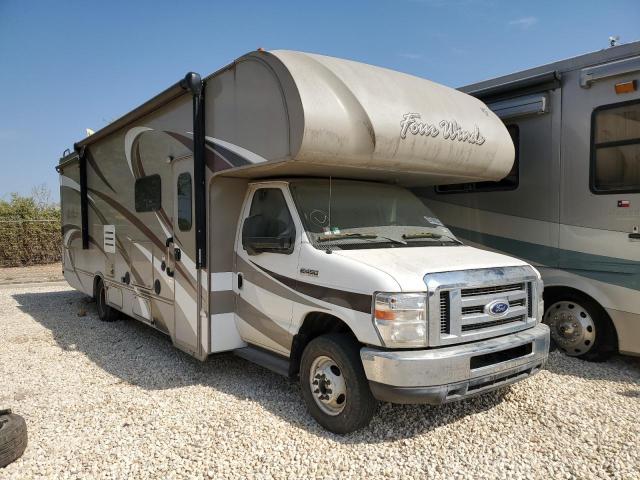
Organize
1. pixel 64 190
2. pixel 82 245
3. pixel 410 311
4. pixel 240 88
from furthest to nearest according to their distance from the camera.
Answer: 1. pixel 64 190
2. pixel 82 245
3. pixel 240 88
4. pixel 410 311

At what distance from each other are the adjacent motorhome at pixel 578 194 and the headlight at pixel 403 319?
2.90m

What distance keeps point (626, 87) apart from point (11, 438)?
6.50 metres

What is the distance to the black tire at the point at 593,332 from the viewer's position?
5566 millimetres

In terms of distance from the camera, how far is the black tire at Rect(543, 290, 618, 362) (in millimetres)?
5566

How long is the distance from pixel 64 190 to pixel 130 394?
21.8 feet

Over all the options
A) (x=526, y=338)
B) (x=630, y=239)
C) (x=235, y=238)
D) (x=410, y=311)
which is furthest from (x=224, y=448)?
(x=630, y=239)

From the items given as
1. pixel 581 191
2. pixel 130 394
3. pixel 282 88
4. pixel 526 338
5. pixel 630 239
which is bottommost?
pixel 130 394

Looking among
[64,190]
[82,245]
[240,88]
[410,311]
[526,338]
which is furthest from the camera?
[64,190]

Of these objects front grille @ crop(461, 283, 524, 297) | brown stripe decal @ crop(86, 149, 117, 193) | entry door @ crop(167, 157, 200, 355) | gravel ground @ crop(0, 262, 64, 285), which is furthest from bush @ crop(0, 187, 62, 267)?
front grille @ crop(461, 283, 524, 297)

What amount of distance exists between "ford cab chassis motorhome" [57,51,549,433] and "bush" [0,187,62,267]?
14.8m

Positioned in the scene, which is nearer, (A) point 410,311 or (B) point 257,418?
(A) point 410,311

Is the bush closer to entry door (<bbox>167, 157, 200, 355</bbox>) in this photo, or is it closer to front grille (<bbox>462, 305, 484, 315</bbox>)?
entry door (<bbox>167, 157, 200, 355</bbox>)

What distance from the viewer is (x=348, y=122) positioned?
4234 mm

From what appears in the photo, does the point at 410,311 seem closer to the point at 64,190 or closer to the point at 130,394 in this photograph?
the point at 130,394
